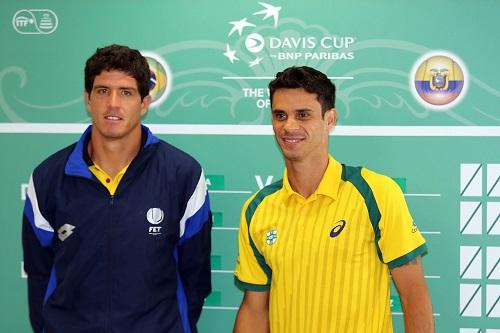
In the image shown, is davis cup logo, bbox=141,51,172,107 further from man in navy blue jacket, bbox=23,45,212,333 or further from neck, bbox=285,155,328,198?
neck, bbox=285,155,328,198

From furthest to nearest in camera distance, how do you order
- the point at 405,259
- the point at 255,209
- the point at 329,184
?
the point at 255,209
the point at 329,184
the point at 405,259

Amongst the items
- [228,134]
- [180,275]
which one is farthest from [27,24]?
[180,275]

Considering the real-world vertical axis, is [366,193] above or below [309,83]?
below

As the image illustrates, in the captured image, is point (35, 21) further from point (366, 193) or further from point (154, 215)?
point (366, 193)

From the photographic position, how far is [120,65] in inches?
70.8

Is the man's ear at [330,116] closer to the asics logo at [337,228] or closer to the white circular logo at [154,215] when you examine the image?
the asics logo at [337,228]

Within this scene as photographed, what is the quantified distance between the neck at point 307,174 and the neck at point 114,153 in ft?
1.55

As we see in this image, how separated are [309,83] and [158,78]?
2.29 feet

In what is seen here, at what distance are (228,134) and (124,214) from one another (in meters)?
0.56

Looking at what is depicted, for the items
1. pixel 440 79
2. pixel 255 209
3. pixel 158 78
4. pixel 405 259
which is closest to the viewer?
pixel 405 259

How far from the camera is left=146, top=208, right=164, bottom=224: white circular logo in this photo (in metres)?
1.82

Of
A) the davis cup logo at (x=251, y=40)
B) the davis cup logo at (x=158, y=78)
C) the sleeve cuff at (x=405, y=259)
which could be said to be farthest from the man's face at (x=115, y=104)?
the sleeve cuff at (x=405, y=259)

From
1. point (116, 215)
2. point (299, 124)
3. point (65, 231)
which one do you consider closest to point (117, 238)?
point (116, 215)

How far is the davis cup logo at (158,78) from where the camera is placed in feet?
7.26
